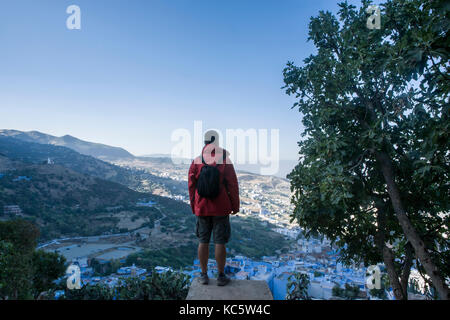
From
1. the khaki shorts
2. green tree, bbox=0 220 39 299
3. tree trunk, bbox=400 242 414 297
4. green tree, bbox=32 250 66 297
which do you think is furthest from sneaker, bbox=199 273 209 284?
green tree, bbox=32 250 66 297

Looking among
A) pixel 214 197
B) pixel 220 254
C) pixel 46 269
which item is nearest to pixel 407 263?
pixel 220 254

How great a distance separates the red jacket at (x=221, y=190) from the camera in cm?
274

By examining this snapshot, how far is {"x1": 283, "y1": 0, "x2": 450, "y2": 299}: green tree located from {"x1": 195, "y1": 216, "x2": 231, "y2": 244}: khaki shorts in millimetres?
1536

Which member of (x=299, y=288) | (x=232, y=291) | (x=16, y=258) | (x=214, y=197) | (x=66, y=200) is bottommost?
(x=66, y=200)

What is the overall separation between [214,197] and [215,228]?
366 millimetres

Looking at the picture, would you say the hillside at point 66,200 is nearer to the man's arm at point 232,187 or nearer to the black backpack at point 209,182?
the black backpack at point 209,182

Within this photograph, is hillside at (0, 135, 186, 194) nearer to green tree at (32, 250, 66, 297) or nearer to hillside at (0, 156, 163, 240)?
hillside at (0, 156, 163, 240)

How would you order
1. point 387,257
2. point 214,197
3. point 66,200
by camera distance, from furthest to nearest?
point 66,200, point 387,257, point 214,197

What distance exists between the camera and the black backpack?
8.82 feet

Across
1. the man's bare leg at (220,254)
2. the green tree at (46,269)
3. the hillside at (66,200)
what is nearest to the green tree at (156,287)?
the man's bare leg at (220,254)

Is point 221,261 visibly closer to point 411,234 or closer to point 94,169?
point 411,234

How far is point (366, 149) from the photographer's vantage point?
145 inches
